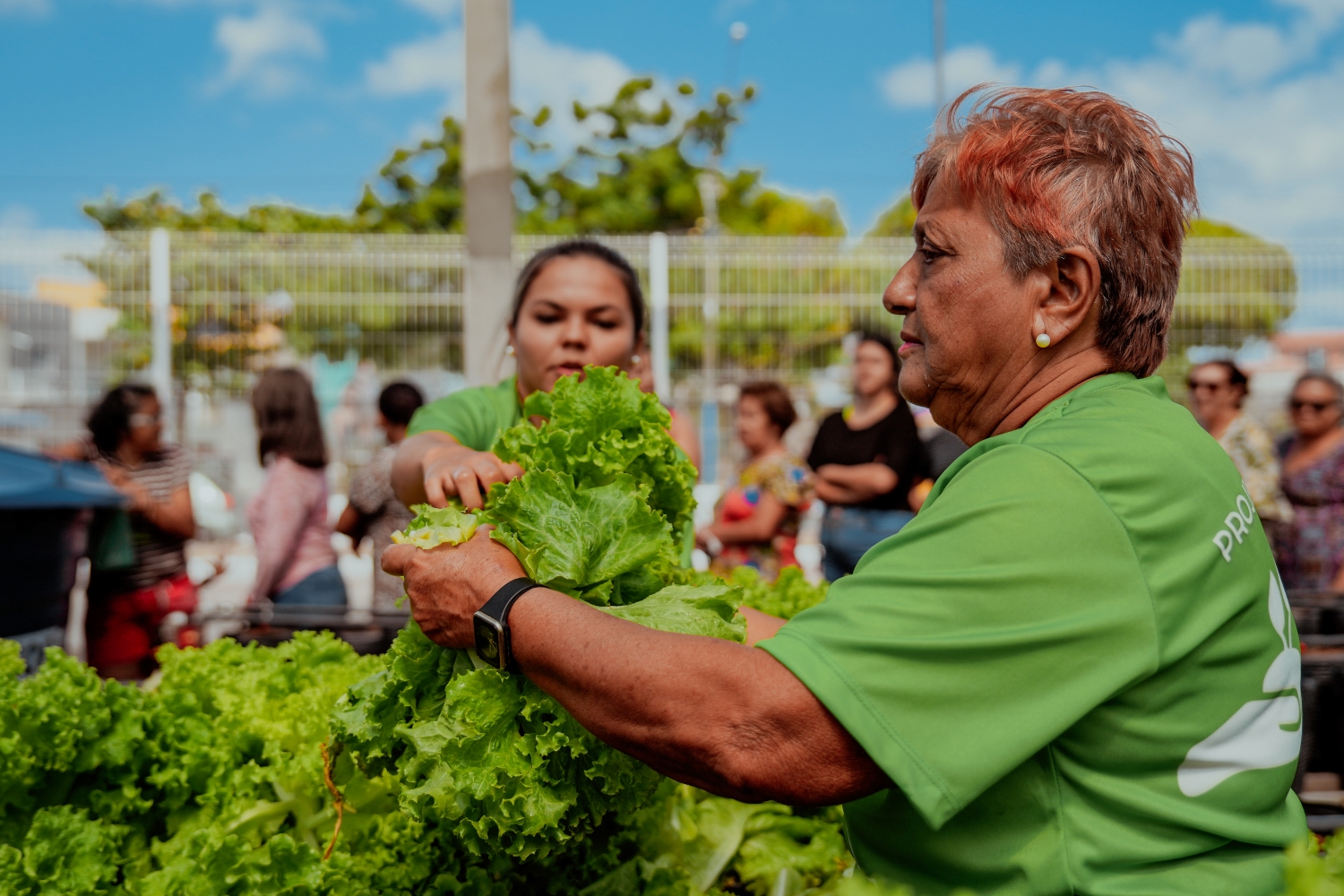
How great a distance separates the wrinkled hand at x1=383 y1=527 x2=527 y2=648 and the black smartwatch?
23 mm

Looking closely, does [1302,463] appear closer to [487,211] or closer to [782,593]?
[782,593]

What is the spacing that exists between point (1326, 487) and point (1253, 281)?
22.7 ft

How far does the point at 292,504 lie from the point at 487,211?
212 centimetres

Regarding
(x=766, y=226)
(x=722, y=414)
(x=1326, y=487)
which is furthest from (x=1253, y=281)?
(x=766, y=226)

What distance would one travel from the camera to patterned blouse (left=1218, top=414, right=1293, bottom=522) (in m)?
5.88

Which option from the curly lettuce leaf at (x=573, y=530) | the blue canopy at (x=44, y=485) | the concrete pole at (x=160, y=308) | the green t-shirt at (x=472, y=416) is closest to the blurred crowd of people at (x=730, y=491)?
the blue canopy at (x=44, y=485)

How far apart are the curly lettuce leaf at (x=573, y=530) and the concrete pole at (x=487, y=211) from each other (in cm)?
281

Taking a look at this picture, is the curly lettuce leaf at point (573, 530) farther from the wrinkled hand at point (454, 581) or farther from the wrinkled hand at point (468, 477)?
the wrinkled hand at point (468, 477)

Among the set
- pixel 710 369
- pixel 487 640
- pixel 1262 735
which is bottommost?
pixel 1262 735

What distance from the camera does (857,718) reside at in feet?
4.12

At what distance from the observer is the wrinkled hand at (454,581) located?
1.59 m

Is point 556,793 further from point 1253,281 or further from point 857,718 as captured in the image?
point 1253,281

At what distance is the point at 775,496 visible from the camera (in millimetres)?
6277

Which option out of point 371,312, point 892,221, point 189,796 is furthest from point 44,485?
point 892,221
